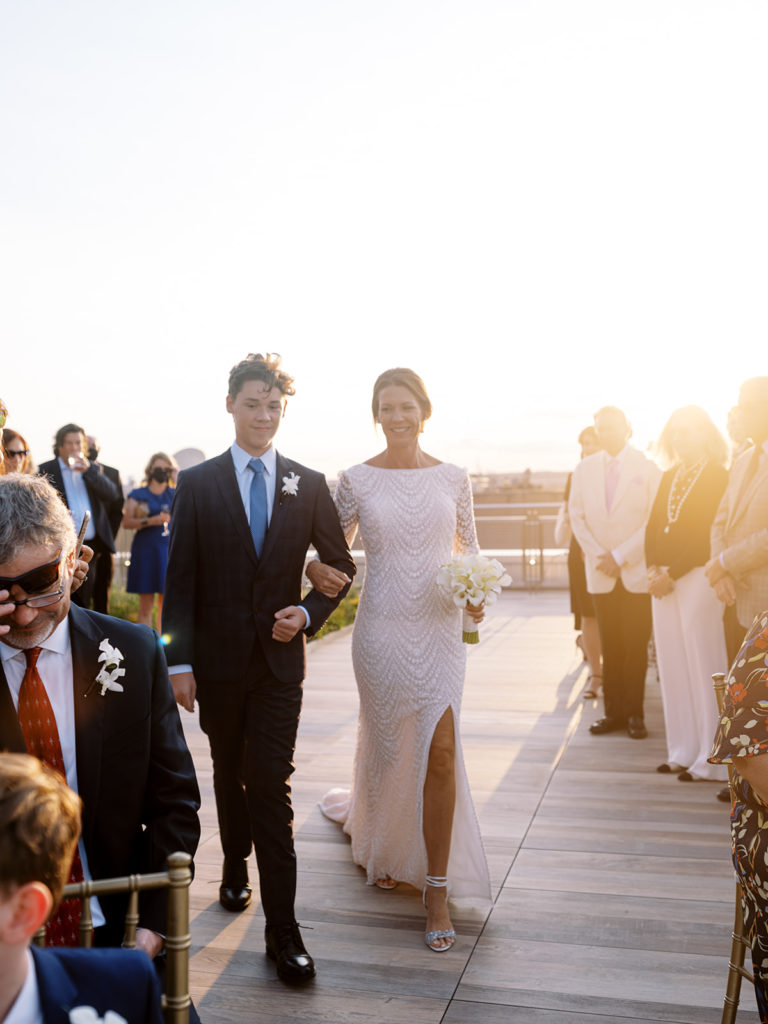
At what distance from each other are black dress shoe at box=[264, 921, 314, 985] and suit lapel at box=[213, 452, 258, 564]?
124 cm

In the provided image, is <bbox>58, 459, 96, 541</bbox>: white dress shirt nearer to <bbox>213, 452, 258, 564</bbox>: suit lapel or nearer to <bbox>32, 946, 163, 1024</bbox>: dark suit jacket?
<bbox>213, 452, 258, 564</bbox>: suit lapel

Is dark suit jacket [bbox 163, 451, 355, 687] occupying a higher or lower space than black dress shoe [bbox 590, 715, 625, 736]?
higher

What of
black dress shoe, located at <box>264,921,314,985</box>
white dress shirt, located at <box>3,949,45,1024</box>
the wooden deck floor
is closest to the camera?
white dress shirt, located at <box>3,949,45,1024</box>

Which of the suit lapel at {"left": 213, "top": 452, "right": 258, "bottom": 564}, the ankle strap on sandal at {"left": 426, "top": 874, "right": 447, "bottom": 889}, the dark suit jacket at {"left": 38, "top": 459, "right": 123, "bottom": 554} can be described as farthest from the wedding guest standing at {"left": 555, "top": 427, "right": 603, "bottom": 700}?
the suit lapel at {"left": 213, "top": 452, "right": 258, "bottom": 564}

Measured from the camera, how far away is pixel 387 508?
13.3 ft

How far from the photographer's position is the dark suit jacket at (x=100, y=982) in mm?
1369

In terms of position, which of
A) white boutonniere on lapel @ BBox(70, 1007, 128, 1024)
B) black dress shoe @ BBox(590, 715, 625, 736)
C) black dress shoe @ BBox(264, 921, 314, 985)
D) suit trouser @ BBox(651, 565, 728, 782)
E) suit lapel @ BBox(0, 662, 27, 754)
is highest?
suit lapel @ BBox(0, 662, 27, 754)

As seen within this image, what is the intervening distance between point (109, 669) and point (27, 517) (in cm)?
36

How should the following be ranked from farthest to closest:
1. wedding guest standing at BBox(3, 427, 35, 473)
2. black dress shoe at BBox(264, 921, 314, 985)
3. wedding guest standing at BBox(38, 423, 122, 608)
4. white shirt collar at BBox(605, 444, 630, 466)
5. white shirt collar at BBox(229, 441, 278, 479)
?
wedding guest standing at BBox(38, 423, 122, 608), white shirt collar at BBox(605, 444, 630, 466), wedding guest standing at BBox(3, 427, 35, 473), white shirt collar at BBox(229, 441, 278, 479), black dress shoe at BBox(264, 921, 314, 985)

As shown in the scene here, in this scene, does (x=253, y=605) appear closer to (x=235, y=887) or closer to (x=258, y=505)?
(x=258, y=505)

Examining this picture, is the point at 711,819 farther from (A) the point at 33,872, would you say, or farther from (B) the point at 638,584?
(A) the point at 33,872

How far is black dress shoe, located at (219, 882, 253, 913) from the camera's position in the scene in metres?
3.95

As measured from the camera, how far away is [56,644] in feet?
6.57

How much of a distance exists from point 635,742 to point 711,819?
65.2 inches
